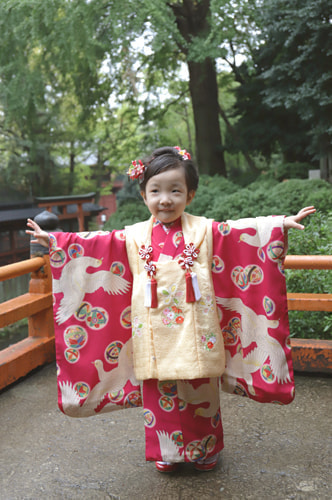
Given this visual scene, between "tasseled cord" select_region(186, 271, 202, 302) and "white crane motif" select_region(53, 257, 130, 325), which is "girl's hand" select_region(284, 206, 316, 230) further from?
"white crane motif" select_region(53, 257, 130, 325)

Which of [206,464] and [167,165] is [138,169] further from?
[206,464]

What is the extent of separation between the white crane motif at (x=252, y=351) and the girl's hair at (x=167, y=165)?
1.93ft

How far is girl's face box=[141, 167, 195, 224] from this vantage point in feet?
6.77

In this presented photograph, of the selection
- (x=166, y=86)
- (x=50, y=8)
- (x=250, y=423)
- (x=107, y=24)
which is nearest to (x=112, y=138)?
(x=166, y=86)

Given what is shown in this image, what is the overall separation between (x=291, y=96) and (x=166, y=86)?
6.40m

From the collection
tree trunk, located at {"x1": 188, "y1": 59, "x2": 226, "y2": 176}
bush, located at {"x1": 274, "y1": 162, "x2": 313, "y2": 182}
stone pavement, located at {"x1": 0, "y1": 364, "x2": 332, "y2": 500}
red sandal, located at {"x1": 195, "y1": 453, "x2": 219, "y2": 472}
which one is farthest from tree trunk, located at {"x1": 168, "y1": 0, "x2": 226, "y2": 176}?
red sandal, located at {"x1": 195, "y1": 453, "x2": 219, "y2": 472}

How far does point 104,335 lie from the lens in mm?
2242

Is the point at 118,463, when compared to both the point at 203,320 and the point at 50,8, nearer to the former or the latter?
the point at 203,320

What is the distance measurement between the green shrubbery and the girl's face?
172 centimetres

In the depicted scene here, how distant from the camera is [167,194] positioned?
207 centimetres

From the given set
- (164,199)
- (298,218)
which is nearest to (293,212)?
(298,218)

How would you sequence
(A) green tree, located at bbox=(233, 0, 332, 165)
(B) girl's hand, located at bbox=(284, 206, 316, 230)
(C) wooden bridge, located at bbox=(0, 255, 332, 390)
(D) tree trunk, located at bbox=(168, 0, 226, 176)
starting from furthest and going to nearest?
(D) tree trunk, located at bbox=(168, 0, 226, 176)
(A) green tree, located at bbox=(233, 0, 332, 165)
(C) wooden bridge, located at bbox=(0, 255, 332, 390)
(B) girl's hand, located at bbox=(284, 206, 316, 230)

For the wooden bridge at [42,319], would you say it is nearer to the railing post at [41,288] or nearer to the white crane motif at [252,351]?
the railing post at [41,288]

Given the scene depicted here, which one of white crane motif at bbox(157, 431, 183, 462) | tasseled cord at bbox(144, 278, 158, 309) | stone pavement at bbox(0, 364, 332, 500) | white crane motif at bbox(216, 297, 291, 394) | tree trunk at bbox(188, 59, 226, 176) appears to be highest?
tree trunk at bbox(188, 59, 226, 176)
